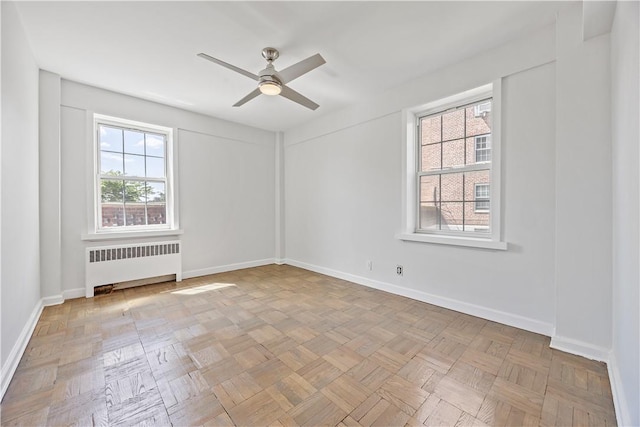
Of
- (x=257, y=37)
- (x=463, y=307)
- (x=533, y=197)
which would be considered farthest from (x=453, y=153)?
(x=257, y=37)

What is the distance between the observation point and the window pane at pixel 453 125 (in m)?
2.93

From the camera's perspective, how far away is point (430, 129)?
3201 millimetres

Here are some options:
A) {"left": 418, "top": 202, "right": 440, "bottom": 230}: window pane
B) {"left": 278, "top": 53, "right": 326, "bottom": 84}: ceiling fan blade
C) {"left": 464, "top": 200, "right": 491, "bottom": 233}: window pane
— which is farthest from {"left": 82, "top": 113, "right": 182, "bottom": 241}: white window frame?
{"left": 464, "top": 200, "right": 491, "bottom": 233}: window pane

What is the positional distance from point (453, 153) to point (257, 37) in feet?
7.71

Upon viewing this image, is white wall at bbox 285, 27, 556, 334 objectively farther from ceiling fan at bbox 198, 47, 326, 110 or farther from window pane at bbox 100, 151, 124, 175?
window pane at bbox 100, 151, 124, 175

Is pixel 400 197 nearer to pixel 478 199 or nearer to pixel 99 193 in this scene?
pixel 478 199

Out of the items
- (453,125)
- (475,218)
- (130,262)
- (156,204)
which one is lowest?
(130,262)

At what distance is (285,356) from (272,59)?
2.63 m

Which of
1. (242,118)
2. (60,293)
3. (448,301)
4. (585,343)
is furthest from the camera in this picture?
(242,118)

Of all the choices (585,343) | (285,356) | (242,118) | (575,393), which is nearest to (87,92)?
(242,118)

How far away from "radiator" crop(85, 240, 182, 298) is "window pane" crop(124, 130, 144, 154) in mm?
1356

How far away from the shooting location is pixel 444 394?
5.07ft

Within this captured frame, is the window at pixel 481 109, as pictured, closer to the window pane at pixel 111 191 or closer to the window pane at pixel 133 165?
the window pane at pixel 133 165

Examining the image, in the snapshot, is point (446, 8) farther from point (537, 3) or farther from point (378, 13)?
point (537, 3)
